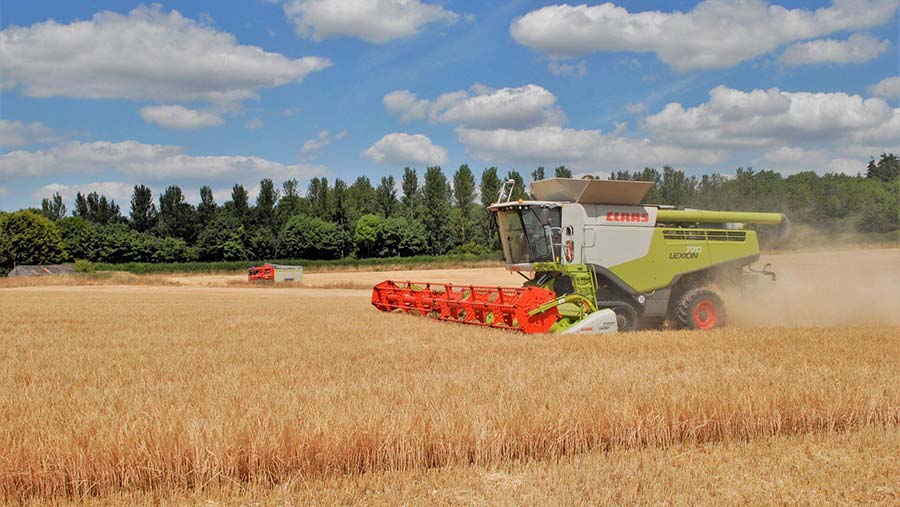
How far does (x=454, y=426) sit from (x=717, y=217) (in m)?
10.2

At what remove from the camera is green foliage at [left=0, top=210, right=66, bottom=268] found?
228 feet

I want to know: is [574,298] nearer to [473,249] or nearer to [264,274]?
[264,274]

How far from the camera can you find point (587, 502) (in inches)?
160

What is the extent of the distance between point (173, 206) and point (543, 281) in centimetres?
7203

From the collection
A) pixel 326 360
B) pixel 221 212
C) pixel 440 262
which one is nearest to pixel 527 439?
pixel 326 360

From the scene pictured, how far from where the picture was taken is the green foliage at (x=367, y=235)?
7194 cm

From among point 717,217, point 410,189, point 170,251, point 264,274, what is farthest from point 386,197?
point 717,217

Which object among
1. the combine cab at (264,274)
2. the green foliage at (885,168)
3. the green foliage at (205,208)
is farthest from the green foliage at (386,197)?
the green foliage at (885,168)

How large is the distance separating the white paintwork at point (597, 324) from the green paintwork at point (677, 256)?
1.50 meters

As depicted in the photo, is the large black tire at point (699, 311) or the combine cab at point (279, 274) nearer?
the large black tire at point (699, 311)

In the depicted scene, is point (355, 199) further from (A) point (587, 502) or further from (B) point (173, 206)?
(A) point (587, 502)

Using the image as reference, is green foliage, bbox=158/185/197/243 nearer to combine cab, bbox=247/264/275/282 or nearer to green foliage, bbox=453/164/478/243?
green foliage, bbox=453/164/478/243

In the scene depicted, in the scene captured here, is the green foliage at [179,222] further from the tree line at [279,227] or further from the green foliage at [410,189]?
the green foliage at [410,189]

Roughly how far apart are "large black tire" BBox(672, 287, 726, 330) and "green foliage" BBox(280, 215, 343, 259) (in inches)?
2421
